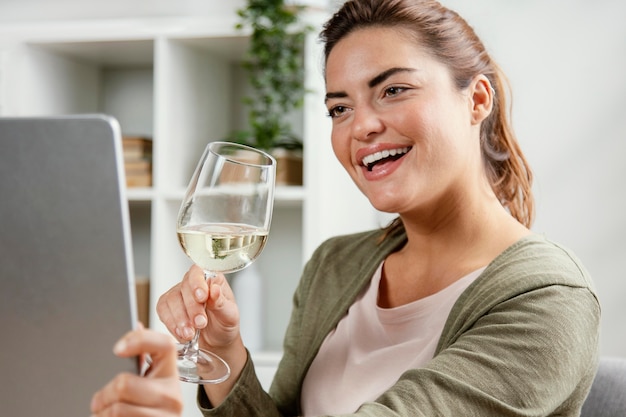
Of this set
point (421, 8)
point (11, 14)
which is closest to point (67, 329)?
point (421, 8)

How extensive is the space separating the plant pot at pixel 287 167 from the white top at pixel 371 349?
996mm

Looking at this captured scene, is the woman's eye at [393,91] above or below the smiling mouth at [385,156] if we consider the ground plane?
above

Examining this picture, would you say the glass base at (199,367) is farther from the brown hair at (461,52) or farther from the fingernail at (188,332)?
the brown hair at (461,52)

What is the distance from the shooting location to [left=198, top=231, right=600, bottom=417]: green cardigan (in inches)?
41.0

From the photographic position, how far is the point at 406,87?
4.43 ft

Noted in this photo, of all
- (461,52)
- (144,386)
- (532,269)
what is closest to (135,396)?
(144,386)

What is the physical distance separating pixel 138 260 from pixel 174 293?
1.90m

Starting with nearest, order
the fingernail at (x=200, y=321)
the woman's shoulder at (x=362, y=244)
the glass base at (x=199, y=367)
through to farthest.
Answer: the glass base at (x=199, y=367) → the fingernail at (x=200, y=321) → the woman's shoulder at (x=362, y=244)

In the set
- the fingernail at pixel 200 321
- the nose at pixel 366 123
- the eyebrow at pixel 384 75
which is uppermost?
the eyebrow at pixel 384 75

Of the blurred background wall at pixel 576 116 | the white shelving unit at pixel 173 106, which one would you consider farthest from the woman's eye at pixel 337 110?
the blurred background wall at pixel 576 116

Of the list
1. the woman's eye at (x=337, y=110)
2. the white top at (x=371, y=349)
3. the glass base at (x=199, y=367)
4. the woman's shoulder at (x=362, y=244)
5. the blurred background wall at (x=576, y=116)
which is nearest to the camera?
the glass base at (x=199, y=367)

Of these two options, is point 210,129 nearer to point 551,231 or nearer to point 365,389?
point 551,231

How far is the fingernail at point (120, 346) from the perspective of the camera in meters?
0.59

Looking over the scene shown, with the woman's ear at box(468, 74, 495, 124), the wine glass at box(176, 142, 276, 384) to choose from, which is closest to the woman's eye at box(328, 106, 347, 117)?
the woman's ear at box(468, 74, 495, 124)
